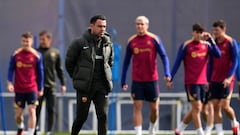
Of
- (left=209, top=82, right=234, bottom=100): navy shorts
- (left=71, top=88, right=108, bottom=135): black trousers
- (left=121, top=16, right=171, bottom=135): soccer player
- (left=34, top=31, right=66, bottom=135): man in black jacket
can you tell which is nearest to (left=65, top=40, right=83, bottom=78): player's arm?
(left=71, top=88, right=108, bottom=135): black trousers

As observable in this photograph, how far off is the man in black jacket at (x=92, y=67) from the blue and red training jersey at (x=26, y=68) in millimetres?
3395

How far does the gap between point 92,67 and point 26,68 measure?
391 centimetres

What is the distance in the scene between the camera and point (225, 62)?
54.6 feet

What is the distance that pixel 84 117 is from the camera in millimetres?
13281

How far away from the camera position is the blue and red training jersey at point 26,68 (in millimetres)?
16562

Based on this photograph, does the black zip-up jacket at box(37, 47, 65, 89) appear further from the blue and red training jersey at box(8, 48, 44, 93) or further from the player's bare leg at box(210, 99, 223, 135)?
the player's bare leg at box(210, 99, 223, 135)

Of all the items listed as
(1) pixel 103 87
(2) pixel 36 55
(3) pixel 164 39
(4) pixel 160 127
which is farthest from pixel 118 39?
(1) pixel 103 87

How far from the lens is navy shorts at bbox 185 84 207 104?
1578 cm

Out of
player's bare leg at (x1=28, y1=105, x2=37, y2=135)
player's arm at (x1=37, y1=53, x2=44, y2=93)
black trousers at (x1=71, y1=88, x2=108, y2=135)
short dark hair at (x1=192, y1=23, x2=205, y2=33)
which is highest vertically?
short dark hair at (x1=192, y1=23, x2=205, y2=33)

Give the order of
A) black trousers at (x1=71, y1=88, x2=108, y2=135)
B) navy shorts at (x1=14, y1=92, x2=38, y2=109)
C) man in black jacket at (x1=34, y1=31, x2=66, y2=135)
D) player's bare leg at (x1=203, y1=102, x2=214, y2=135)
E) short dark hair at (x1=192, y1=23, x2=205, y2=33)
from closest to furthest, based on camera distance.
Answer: black trousers at (x1=71, y1=88, x2=108, y2=135) → short dark hair at (x1=192, y1=23, x2=205, y2=33) → player's bare leg at (x1=203, y1=102, x2=214, y2=135) → navy shorts at (x1=14, y1=92, x2=38, y2=109) → man in black jacket at (x1=34, y1=31, x2=66, y2=135)

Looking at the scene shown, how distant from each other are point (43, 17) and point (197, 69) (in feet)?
18.8

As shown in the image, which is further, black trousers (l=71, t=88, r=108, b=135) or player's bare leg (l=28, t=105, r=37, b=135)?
player's bare leg (l=28, t=105, r=37, b=135)

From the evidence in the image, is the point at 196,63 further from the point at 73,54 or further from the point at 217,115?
the point at 73,54

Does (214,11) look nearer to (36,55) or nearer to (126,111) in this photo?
(126,111)
